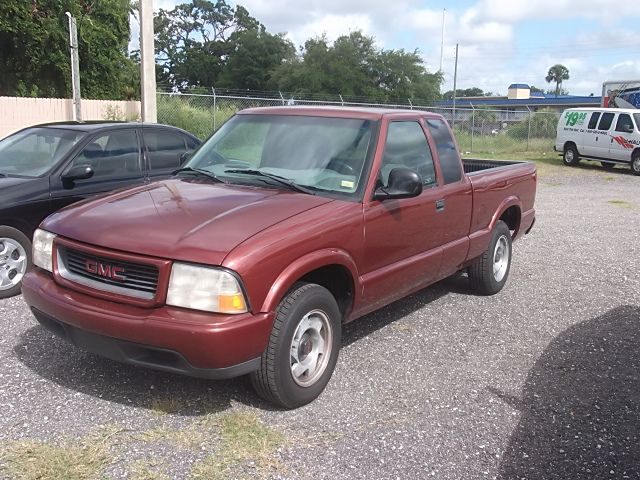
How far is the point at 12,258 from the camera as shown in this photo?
227 inches

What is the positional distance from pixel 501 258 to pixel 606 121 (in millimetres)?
17049

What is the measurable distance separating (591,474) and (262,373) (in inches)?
71.2

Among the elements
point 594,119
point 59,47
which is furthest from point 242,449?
point 59,47

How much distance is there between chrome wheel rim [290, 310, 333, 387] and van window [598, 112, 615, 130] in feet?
66.0

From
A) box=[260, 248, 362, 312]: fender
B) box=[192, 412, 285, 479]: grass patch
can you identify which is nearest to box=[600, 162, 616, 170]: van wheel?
box=[260, 248, 362, 312]: fender

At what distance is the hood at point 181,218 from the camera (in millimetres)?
3377

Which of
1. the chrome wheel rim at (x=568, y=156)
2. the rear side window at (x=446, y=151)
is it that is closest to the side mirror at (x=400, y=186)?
the rear side window at (x=446, y=151)

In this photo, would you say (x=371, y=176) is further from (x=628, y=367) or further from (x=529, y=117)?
(x=529, y=117)

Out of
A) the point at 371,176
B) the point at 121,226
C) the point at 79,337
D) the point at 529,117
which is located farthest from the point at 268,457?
the point at 529,117

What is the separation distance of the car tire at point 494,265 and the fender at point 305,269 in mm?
2398

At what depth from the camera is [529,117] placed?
91.1 feet

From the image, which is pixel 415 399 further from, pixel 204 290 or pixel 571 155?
pixel 571 155

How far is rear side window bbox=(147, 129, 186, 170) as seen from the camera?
23.7ft

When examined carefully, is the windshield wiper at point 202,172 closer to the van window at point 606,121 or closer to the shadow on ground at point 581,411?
the shadow on ground at point 581,411
